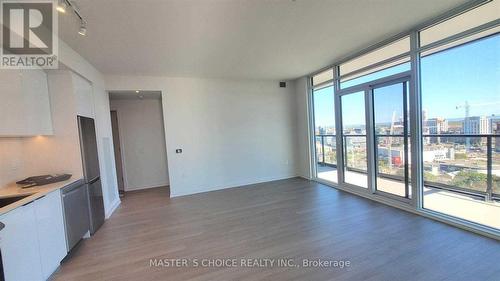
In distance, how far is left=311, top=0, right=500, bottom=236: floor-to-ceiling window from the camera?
8.89ft

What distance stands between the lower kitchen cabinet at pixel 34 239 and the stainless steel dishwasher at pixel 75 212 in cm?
10

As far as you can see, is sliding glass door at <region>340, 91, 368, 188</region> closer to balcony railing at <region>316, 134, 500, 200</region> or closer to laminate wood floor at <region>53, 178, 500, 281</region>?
laminate wood floor at <region>53, 178, 500, 281</region>

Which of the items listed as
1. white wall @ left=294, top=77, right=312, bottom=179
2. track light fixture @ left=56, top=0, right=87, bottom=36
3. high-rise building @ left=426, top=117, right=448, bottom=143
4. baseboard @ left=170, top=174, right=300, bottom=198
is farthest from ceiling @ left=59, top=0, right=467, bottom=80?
baseboard @ left=170, top=174, right=300, bottom=198

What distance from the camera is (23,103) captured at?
2.46 meters

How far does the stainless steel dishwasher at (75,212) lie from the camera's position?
2629mm

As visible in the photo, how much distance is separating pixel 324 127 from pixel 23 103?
17.8 feet

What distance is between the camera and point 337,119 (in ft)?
16.0

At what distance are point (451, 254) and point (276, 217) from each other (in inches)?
82.6

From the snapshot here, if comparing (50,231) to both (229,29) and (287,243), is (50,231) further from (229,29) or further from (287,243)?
(229,29)

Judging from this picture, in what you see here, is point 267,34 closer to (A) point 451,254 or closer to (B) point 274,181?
(A) point 451,254

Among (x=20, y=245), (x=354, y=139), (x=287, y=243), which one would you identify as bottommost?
(x=287, y=243)

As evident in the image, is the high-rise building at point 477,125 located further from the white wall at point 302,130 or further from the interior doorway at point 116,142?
the interior doorway at point 116,142

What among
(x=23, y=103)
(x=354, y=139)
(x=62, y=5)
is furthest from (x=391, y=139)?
(x=23, y=103)

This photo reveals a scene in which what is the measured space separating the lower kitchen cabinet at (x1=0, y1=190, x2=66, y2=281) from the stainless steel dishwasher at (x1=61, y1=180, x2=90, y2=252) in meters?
0.10
